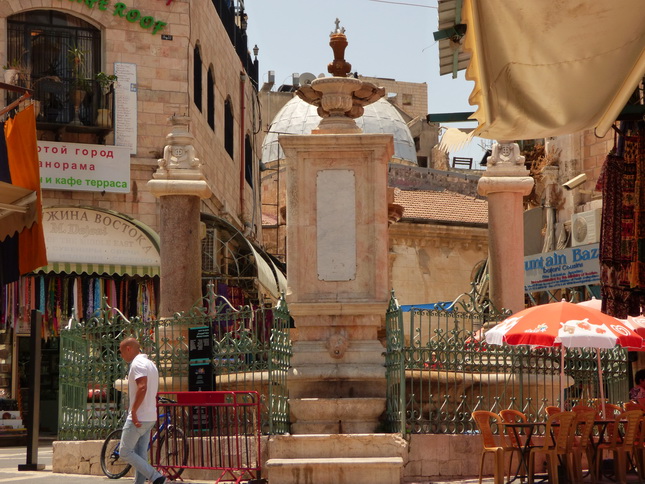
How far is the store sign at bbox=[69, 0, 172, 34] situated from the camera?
2619cm

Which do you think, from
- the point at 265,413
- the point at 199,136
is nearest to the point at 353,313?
the point at 265,413

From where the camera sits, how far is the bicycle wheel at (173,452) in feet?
42.9

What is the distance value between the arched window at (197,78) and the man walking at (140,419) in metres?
16.4

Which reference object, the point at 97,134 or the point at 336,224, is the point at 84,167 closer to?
the point at 97,134

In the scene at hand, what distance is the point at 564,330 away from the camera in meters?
12.8

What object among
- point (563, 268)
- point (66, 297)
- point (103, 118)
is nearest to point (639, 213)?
point (66, 297)

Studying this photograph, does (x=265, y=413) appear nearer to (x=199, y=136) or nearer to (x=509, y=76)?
(x=509, y=76)

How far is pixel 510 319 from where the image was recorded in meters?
13.2

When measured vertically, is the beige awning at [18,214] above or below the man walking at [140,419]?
above

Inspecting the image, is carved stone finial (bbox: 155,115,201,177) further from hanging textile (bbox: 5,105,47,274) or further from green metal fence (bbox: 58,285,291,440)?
hanging textile (bbox: 5,105,47,274)

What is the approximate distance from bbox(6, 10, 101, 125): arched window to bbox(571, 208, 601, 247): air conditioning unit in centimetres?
1092

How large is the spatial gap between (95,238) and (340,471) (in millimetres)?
13460

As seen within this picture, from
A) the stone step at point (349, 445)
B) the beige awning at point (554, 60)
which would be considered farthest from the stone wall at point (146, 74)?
the beige awning at point (554, 60)

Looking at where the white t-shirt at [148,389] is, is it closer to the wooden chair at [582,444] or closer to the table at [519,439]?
the table at [519,439]
